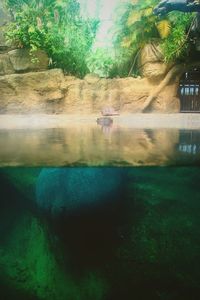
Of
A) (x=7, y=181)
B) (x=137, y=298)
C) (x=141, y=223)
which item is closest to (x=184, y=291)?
(x=137, y=298)

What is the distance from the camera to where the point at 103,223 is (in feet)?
17.3

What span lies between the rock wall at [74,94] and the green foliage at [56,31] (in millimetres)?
1614

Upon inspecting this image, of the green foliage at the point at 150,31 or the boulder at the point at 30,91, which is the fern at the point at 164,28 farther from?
the boulder at the point at 30,91

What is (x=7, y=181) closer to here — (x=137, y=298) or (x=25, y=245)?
(x=25, y=245)

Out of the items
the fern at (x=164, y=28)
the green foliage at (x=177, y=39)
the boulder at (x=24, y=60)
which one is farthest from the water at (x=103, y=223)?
the fern at (x=164, y=28)

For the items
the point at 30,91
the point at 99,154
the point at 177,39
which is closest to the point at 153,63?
the point at 177,39

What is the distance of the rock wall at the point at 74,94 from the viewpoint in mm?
14852

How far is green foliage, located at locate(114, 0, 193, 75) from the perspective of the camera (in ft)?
47.5

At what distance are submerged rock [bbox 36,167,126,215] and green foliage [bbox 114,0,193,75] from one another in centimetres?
1150

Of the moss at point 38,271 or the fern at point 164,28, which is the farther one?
the fern at point 164,28

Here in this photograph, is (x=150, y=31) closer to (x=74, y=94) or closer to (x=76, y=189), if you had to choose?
(x=74, y=94)

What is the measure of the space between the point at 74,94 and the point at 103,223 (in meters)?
10.9

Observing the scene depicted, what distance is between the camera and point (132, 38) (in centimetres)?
1595

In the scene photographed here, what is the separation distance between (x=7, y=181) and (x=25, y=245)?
4.29ft
